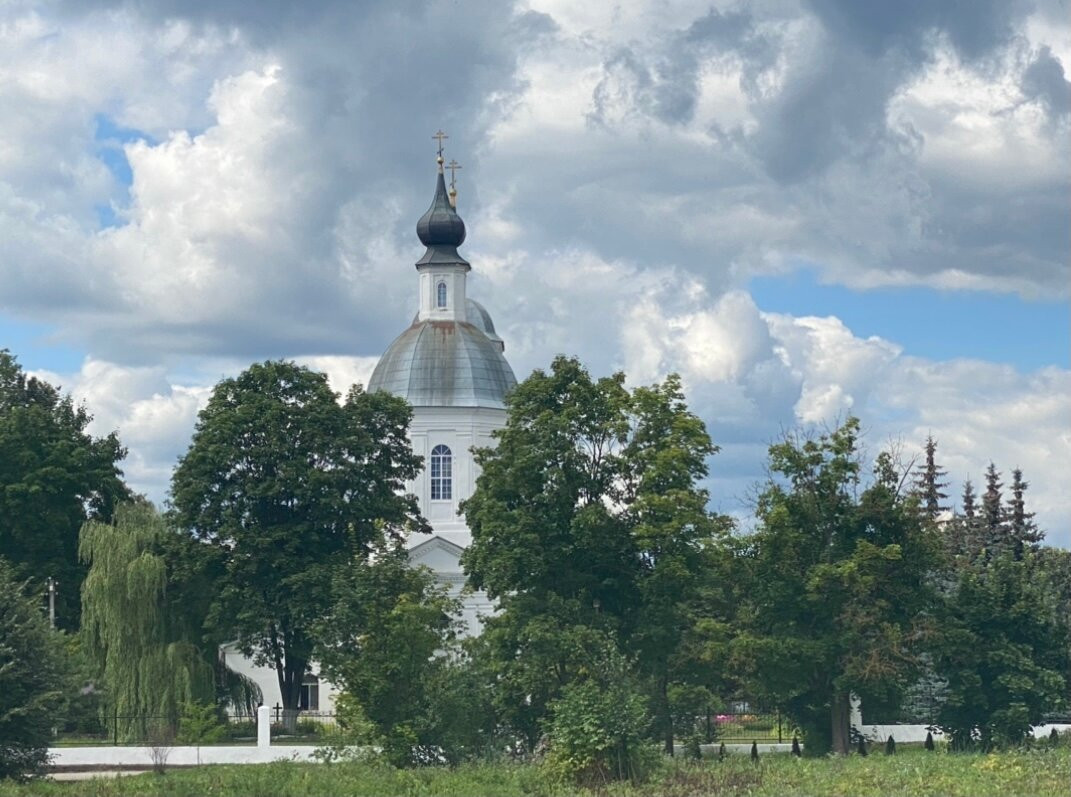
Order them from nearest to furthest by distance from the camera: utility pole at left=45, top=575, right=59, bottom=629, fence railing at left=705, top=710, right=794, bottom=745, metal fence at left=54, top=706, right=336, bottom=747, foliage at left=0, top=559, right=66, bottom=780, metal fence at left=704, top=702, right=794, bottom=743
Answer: foliage at left=0, top=559, right=66, bottom=780, metal fence at left=54, top=706, right=336, bottom=747, metal fence at left=704, top=702, right=794, bottom=743, fence railing at left=705, top=710, right=794, bottom=745, utility pole at left=45, top=575, right=59, bottom=629

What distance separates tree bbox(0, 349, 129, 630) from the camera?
5412cm

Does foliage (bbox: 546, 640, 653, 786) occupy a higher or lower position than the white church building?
lower

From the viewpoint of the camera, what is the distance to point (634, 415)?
139 ft

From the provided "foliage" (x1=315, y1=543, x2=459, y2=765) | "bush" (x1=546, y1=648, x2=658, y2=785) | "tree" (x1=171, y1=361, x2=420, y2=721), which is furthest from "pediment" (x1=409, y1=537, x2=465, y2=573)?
"bush" (x1=546, y1=648, x2=658, y2=785)

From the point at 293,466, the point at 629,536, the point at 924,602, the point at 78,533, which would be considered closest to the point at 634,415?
the point at 629,536

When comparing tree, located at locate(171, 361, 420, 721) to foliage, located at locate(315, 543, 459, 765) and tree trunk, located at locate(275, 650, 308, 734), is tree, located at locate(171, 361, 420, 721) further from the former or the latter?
foliage, located at locate(315, 543, 459, 765)

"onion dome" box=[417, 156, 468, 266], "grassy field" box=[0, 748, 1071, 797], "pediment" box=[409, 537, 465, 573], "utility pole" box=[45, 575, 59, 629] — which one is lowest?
"grassy field" box=[0, 748, 1071, 797]

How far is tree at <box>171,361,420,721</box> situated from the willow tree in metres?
1.51

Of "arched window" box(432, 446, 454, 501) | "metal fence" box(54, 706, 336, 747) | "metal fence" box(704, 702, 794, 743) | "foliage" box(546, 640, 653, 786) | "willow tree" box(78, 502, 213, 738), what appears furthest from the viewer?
"arched window" box(432, 446, 454, 501)

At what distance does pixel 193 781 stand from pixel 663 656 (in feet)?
41.8

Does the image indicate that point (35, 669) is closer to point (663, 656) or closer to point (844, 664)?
point (663, 656)

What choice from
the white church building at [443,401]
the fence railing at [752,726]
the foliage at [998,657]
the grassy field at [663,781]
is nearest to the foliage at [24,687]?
the grassy field at [663,781]

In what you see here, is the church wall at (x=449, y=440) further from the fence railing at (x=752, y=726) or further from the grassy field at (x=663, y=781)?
the grassy field at (x=663, y=781)

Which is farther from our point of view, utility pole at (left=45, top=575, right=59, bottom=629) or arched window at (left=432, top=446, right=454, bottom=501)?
arched window at (left=432, top=446, right=454, bottom=501)
